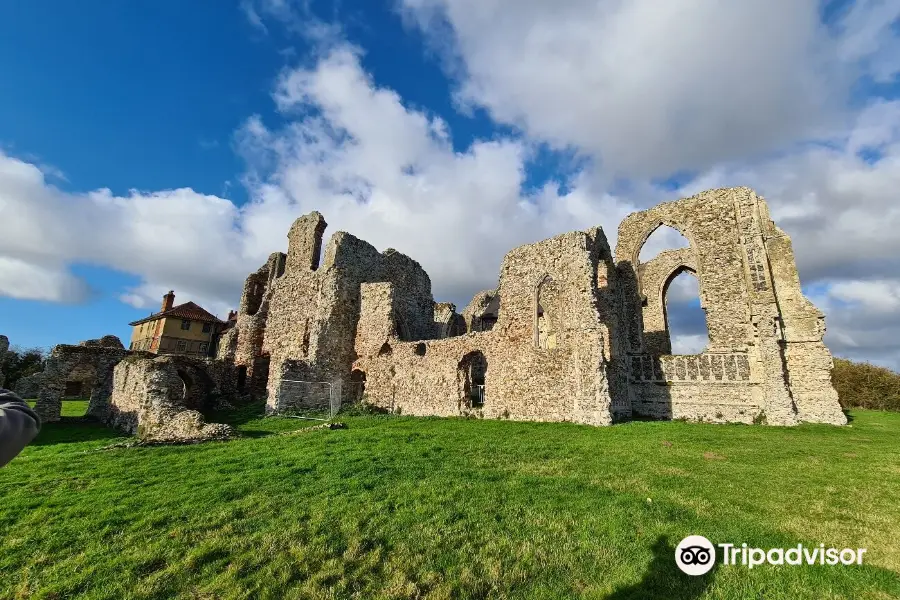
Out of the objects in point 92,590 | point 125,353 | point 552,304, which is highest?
point 552,304

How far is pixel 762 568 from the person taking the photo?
154 inches

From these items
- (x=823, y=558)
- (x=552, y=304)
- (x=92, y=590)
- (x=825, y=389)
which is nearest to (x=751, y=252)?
(x=825, y=389)

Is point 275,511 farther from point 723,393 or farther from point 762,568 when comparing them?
point 723,393

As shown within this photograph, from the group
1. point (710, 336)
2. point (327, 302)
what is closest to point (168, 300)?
point (327, 302)

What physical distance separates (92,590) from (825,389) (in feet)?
67.3

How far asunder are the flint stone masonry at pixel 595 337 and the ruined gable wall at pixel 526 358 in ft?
0.17

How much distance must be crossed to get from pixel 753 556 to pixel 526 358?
12011 millimetres

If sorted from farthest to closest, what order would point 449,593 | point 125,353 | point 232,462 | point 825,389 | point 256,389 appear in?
1. point 256,389
2. point 125,353
3. point 825,389
4. point 232,462
5. point 449,593

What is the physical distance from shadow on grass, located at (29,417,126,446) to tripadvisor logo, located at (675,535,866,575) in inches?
649

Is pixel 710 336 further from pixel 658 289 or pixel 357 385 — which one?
pixel 357 385

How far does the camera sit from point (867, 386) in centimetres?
2461

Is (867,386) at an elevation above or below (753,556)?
above

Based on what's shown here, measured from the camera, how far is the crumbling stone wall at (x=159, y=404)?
11.9 metres

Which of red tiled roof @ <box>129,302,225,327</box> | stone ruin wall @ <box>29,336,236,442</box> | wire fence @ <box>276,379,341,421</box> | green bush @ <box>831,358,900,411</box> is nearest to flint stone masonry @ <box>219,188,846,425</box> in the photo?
wire fence @ <box>276,379,341,421</box>
